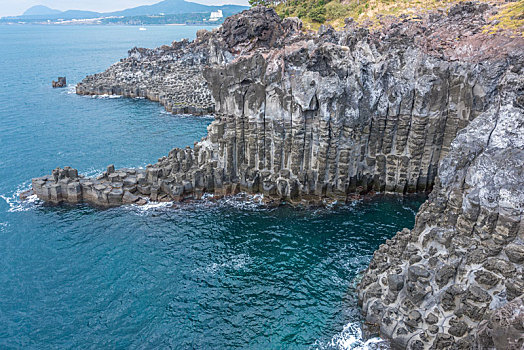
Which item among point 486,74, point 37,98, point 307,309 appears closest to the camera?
point 307,309

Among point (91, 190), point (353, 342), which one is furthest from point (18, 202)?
point (353, 342)

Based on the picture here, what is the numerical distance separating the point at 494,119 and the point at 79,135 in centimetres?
7028

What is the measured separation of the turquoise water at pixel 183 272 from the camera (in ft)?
99.9

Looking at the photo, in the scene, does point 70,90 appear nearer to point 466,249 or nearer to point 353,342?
point 353,342

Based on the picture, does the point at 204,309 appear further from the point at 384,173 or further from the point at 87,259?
the point at 384,173

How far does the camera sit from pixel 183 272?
37.0 meters

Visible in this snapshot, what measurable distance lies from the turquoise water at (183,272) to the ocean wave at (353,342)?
10 centimetres

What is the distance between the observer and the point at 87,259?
128 ft

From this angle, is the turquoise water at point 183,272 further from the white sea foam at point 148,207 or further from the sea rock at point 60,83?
the sea rock at point 60,83

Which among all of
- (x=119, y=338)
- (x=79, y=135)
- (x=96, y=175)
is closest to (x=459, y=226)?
(x=119, y=338)

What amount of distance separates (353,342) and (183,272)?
16548mm

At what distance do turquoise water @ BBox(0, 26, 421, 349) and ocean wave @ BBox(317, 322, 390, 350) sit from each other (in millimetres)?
103

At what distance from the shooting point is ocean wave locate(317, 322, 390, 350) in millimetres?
27959

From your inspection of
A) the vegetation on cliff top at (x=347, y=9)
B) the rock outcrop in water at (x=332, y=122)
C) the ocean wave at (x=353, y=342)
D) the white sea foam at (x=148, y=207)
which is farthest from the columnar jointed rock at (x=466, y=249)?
the vegetation on cliff top at (x=347, y=9)
